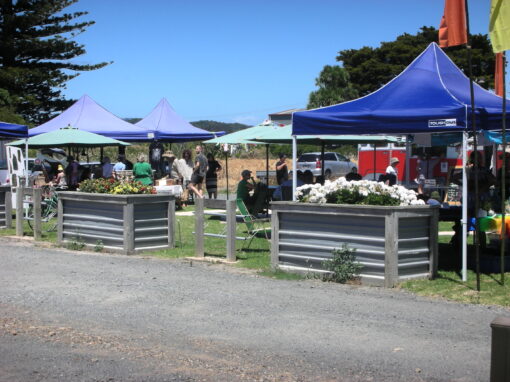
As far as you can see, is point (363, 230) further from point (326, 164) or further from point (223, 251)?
point (326, 164)

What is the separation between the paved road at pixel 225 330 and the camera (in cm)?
544

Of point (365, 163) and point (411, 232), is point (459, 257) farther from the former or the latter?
point (365, 163)

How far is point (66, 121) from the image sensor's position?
24.0 metres

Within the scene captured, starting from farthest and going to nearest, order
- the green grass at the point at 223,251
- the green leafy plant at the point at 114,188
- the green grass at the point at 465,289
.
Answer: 1. the green leafy plant at the point at 114,188
2. the green grass at the point at 223,251
3. the green grass at the point at 465,289

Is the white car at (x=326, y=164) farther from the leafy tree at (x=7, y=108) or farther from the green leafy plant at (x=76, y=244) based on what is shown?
the green leafy plant at (x=76, y=244)

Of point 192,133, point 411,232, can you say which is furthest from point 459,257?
point 192,133

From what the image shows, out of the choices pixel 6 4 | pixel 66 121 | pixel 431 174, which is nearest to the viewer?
pixel 66 121

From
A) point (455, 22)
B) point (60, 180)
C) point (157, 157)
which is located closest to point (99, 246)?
point (455, 22)

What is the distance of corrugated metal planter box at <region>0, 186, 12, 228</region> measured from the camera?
1578cm

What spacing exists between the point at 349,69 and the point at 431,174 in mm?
35163

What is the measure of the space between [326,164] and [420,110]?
3129cm

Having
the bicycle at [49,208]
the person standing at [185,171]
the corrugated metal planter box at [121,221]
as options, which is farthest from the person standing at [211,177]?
A: the corrugated metal planter box at [121,221]

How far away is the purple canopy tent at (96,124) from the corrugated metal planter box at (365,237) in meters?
14.5

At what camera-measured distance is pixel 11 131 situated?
54.0 ft
